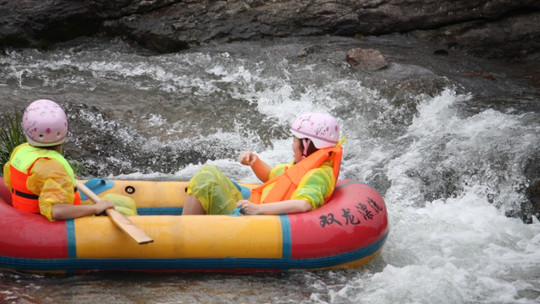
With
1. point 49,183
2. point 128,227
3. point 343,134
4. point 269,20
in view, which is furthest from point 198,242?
point 269,20

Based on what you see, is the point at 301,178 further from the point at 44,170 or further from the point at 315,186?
the point at 44,170

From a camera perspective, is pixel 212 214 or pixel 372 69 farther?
pixel 372 69

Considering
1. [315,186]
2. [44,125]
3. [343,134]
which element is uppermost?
[44,125]

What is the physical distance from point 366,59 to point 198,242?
4.97 meters

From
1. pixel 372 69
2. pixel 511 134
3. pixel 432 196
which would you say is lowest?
pixel 432 196

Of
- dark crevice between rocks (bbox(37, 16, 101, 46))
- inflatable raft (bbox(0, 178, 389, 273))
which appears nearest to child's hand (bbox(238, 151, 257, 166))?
inflatable raft (bbox(0, 178, 389, 273))

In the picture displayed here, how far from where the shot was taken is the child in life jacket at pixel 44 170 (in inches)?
178

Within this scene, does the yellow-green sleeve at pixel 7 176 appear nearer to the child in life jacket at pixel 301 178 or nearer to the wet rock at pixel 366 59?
the child in life jacket at pixel 301 178

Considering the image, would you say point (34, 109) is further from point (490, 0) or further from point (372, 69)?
point (490, 0)

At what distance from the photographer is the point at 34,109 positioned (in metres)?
4.57

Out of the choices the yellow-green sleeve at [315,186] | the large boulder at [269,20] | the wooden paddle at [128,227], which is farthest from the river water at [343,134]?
the yellow-green sleeve at [315,186]

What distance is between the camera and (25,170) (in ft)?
14.9

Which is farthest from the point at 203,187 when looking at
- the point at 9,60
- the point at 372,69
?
the point at 9,60

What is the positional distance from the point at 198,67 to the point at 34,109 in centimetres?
478
